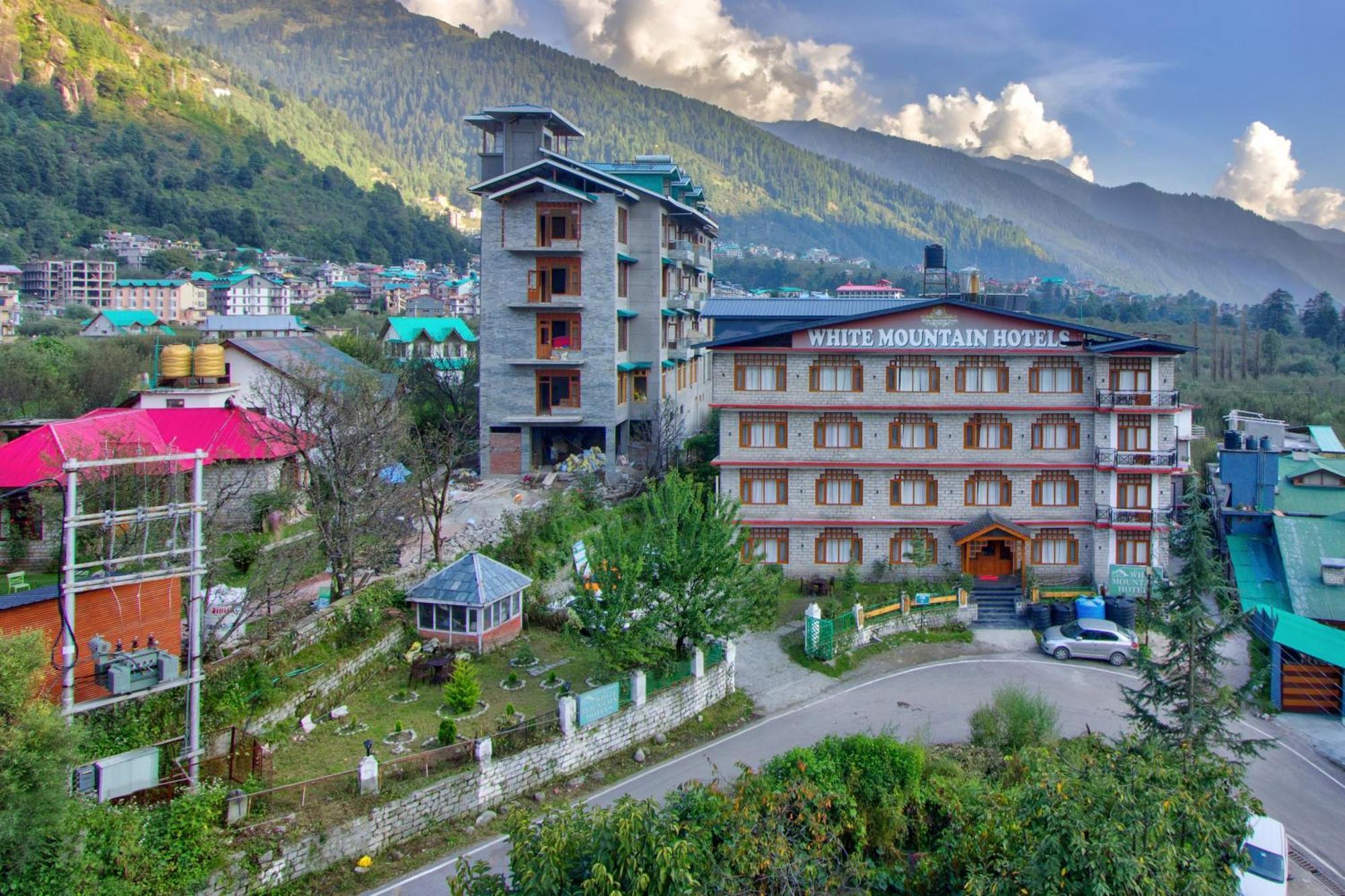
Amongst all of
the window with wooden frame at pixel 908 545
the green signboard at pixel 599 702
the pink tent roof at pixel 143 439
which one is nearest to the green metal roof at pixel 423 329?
the pink tent roof at pixel 143 439

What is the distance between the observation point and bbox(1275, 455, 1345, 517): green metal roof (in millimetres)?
30484

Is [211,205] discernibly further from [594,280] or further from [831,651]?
[831,651]

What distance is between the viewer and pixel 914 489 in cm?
2933

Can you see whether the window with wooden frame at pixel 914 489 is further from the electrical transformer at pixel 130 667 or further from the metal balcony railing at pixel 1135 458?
the electrical transformer at pixel 130 667

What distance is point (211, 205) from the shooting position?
13500 cm

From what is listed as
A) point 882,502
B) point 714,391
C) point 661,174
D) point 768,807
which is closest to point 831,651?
point 882,502

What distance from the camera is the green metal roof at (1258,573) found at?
25.4 meters

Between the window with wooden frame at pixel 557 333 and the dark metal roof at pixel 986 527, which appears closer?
the dark metal roof at pixel 986 527

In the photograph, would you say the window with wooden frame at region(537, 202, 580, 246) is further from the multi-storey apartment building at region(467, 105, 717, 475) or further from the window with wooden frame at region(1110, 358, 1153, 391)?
the window with wooden frame at region(1110, 358, 1153, 391)

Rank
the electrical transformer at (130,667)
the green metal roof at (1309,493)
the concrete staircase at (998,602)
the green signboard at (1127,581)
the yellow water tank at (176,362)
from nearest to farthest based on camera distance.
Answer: the electrical transformer at (130,667) < the concrete staircase at (998,602) < the green signboard at (1127,581) < the green metal roof at (1309,493) < the yellow water tank at (176,362)

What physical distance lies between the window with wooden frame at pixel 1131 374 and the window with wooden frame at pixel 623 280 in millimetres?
17050

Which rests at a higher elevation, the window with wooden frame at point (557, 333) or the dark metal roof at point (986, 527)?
the window with wooden frame at point (557, 333)

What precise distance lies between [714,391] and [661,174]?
15960mm

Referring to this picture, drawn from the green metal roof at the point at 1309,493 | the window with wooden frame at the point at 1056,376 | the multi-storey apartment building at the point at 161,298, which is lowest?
the green metal roof at the point at 1309,493
